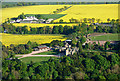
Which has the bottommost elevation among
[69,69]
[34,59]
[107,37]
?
[107,37]

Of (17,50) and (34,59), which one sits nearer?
(34,59)

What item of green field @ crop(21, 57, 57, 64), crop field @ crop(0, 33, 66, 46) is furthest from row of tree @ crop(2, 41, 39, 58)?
crop field @ crop(0, 33, 66, 46)

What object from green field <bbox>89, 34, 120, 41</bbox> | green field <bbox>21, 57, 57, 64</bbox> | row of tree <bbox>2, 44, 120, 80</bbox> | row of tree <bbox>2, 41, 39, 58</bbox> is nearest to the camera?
row of tree <bbox>2, 44, 120, 80</bbox>

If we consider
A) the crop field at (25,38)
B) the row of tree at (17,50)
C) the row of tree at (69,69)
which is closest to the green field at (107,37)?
the crop field at (25,38)

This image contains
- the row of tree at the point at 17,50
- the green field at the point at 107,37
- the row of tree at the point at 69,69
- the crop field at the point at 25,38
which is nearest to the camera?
the row of tree at the point at 69,69

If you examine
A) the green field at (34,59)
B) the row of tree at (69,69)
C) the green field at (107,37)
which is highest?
the row of tree at (69,69)

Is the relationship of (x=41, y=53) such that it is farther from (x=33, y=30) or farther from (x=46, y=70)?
(x=33, y=30)

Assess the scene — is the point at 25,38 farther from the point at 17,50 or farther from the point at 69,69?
the point at 69,69

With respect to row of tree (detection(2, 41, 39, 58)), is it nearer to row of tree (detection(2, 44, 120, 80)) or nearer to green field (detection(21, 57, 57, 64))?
green field (detection(21, 57, 57, 64))

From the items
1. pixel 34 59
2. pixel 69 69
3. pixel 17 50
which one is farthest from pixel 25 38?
pixel 69 69

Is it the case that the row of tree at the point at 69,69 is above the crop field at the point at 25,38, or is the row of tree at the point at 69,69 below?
above

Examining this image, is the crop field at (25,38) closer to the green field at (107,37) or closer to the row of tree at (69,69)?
the green field at (107,37)
